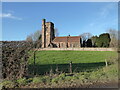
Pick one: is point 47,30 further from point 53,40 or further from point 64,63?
point 64,63

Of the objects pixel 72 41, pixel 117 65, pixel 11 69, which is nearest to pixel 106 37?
pixel 72 41

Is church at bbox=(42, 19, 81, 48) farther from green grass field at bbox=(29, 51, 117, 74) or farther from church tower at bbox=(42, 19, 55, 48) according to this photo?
green grass field at bbox=(29, 51, 117, 74)

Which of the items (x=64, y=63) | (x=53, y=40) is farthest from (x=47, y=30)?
(x=64, y=63)

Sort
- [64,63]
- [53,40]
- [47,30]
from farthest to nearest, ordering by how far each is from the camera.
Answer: [53,40] → [47,30] → [64,63]

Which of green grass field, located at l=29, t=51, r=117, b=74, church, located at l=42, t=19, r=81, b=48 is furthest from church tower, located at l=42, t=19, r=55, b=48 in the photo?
green grass field, located at l=29, t=51, r=117, b=74

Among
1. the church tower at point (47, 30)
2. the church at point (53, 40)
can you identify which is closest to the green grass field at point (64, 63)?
the church at point (53, 40)

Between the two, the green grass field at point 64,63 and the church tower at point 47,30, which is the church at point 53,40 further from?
the green grass field at point 64,63

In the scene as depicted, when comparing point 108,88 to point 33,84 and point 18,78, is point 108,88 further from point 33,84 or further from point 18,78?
point 18,78

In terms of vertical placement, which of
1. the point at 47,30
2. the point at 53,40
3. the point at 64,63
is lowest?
the point at 64,63

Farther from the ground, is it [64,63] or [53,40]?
[53,40]

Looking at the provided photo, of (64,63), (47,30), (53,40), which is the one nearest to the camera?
(64,63)

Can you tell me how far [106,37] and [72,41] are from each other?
13.9 meters

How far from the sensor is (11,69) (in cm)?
679

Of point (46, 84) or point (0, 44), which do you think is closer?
point (46, 84)
